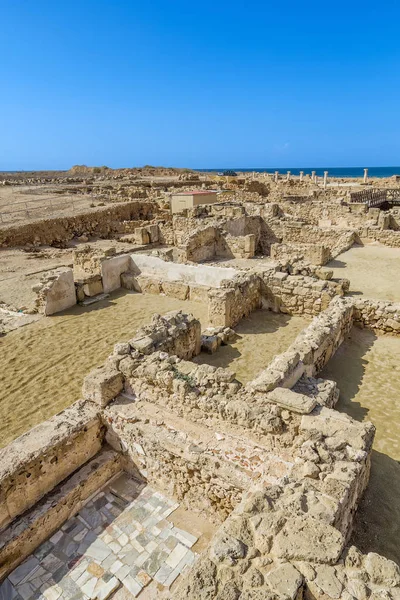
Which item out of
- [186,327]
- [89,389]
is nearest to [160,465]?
[89,389]

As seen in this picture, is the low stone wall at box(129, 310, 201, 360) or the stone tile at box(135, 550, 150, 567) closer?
the stone tile at box(135, 550, 150, 567)

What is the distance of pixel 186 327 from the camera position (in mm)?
7387

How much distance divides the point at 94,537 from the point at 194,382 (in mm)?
2060

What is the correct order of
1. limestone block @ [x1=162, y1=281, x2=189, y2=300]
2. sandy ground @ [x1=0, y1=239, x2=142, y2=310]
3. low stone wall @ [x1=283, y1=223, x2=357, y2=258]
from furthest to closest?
1. low stone wall @ [x1=283, y1=223, x2=357, y2=258]
2. sandy ground @ [x1=0, y1=239, x2=142, y2=310]
3. limestone block @ [x1=162, y1=281, x2=189, y2=300]

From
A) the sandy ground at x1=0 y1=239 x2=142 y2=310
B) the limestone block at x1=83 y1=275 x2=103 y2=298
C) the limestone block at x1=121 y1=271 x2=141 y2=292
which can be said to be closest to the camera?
the limestone block at x1=83 y1=275 x2=103 y2=298

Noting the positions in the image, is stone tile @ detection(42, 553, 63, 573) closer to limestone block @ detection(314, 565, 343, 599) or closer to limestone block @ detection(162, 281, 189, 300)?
limestone block @ detection(314, 565, 343, 599)

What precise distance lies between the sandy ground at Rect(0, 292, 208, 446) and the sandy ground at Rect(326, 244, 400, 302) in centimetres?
502

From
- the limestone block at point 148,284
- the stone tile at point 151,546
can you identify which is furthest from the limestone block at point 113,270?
the stone tile at point 151,546

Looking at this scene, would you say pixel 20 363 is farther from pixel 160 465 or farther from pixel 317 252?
pixel 317 252

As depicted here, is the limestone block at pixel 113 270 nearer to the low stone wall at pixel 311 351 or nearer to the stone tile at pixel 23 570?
the low stone wall at pixel 311 351

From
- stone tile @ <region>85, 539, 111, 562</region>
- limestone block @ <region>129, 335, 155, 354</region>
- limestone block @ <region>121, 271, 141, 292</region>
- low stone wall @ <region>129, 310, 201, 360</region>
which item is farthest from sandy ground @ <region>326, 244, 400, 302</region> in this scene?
stone tile @ <region>85, 539, 111, 562</region>

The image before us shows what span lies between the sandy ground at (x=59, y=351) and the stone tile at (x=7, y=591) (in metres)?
2.07

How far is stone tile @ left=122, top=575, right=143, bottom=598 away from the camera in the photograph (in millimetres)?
3502

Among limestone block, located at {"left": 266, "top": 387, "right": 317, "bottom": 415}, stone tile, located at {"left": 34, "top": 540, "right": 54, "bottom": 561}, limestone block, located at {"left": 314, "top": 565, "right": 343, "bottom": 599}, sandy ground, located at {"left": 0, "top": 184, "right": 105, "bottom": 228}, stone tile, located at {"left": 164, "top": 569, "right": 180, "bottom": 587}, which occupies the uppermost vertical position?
sandy ground, located at {"left": 0, "top": 184, "right": 105, "bottom": 228}
